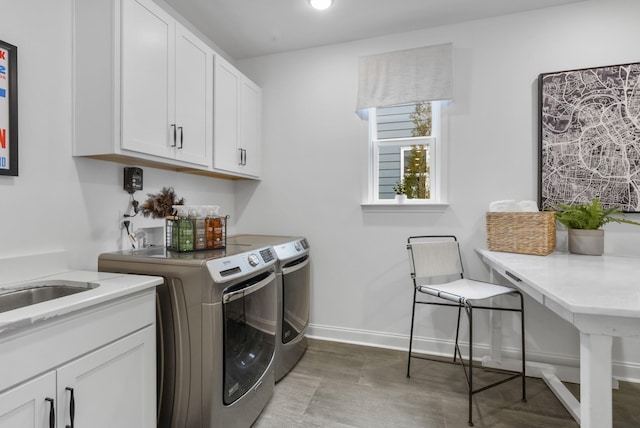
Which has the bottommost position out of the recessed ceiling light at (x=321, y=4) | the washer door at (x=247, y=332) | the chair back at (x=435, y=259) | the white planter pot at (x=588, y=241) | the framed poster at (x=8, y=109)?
the washer door at (x=247, y=332)

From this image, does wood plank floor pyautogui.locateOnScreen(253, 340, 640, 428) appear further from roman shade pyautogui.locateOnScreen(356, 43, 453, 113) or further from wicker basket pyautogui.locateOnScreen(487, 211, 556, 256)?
roman shade pyautogui.locateOnScreen(356, 43, 453, 113)

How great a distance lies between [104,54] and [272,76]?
1.66 m

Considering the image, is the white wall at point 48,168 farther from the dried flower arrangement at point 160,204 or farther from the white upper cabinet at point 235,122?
the white upper cabinet at point 235,122

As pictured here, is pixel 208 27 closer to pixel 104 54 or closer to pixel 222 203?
pixel 104 54

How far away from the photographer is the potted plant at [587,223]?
6.47 ft

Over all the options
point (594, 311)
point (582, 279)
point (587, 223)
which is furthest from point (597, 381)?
point (587, 223)

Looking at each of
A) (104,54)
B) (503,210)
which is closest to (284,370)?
(503,210)

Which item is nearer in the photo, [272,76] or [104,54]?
[104,54]

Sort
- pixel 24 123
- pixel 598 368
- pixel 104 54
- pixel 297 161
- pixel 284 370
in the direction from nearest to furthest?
pixel 598 368
pixel 24 123
pixel 104 54
pixel 284 370
pixel 297 161

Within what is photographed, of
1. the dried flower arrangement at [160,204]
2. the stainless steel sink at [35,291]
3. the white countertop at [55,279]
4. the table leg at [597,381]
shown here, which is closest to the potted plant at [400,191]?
the table leg at [597,381]

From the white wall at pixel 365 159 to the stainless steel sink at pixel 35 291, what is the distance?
67.9 inches

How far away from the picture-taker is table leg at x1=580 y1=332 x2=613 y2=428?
0.98m

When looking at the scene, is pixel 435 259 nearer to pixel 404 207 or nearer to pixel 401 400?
pixel 404 207

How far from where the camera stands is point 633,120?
6.80 ft
